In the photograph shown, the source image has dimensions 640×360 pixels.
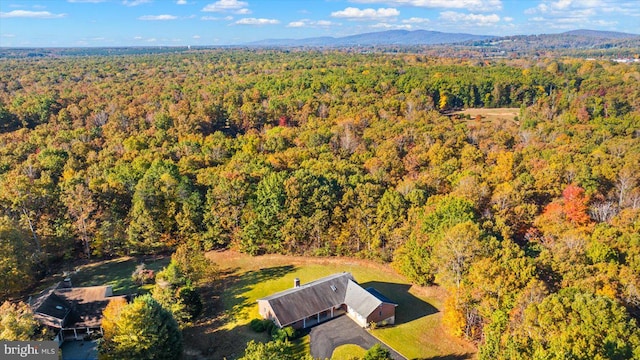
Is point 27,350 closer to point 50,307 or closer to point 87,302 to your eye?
point 50,307

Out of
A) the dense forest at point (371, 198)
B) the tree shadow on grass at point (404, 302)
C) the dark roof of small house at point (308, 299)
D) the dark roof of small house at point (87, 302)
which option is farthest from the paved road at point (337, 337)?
the dark roof of small house at point (87, 302)

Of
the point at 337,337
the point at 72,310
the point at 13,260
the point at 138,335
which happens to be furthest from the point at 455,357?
the point at 13,260

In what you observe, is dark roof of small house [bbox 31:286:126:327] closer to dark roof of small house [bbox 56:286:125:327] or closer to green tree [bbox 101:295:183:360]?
dark roof of small house [bbox 56:286:125:327]

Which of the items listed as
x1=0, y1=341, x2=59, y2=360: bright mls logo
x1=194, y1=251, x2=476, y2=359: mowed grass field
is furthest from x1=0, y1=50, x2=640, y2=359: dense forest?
x1=0, y1=341, x2=59, y2=360: bright mls logo

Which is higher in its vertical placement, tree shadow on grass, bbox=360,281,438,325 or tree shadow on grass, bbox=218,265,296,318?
tree shadow on grass, bbox=218,265,296,318

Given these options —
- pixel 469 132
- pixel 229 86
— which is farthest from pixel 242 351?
pixel 229 86

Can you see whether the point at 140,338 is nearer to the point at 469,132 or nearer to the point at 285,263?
the point at 285,263

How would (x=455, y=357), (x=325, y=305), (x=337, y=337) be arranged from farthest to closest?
(x=325, y=305) → (x=337, y=337) → (x=455, y=357)
